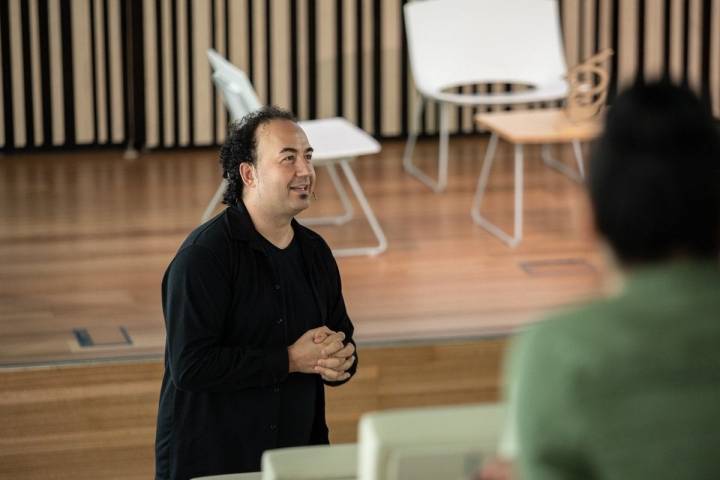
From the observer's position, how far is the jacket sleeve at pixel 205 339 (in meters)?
3.24

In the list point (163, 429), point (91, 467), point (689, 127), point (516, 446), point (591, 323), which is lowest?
point (91, 467)

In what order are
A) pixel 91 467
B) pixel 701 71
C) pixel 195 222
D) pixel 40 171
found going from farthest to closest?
pixel 701 71 → pixel 40 171 → pixel 195 222 → pixel 91 467

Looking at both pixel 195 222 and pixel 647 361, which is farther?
pixel 195 222

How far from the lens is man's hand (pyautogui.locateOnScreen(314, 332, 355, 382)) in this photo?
3336mm

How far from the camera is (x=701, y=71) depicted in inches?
359

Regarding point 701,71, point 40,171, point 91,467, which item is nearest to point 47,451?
point 91,467

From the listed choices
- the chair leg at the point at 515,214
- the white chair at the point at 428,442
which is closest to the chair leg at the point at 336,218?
the chair leg at the point at 515,214

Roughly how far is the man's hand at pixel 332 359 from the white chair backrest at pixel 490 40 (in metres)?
4.61

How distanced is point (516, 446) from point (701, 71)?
8.15 m

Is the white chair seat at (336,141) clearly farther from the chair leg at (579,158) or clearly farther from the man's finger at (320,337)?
the man's finger at (320,337)

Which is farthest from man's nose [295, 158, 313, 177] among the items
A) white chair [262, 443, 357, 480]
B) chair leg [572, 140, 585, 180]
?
chair leg [572, 140, 585, 180]

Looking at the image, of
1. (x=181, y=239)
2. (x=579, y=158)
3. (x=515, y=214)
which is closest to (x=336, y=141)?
(x=181, y=239)

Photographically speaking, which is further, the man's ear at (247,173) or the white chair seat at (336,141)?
the white chair seat at (336,141)

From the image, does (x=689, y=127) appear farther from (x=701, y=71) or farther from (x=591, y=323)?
(x=701, y=71)
